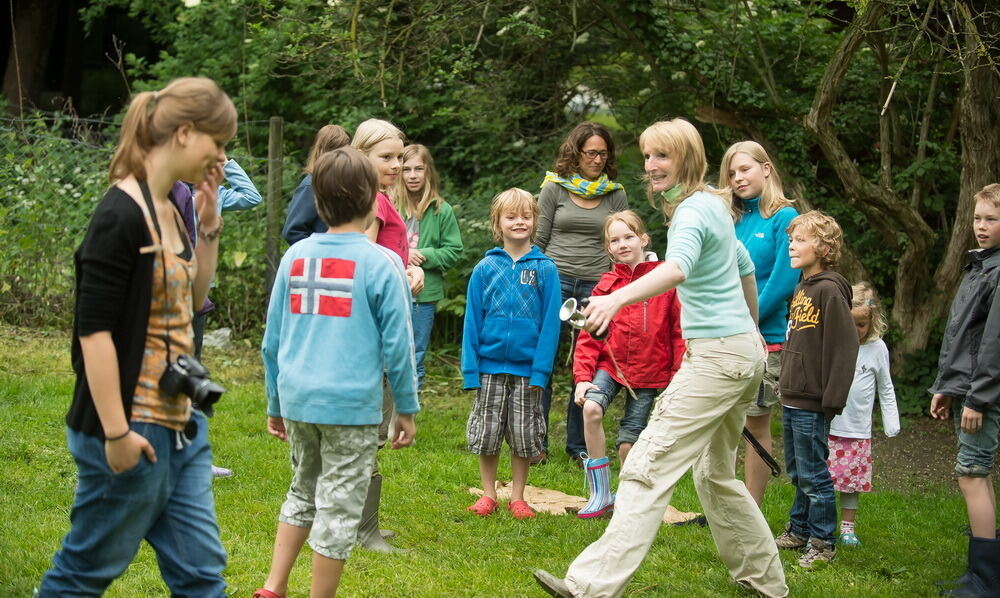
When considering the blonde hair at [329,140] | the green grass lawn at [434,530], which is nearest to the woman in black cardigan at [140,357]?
the green grass lawn at [434,530]

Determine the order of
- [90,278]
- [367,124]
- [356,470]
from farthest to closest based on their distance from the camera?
1. [367,124]
2. [356,470]
3. [90,278]

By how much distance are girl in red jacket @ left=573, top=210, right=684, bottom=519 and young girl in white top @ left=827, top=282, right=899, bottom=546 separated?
0.92 metres

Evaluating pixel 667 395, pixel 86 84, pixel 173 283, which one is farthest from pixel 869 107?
pixel 86 84

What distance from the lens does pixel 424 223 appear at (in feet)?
21.8

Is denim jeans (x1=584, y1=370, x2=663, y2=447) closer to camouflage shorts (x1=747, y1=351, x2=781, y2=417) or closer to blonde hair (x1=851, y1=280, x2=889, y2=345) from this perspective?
camouflage shorts (x1=747, y1=351, x2=781, y2=417)

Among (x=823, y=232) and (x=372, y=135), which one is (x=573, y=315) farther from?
(x=823, y=232)

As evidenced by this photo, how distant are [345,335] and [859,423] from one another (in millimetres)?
3148

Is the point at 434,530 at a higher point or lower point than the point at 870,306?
lower

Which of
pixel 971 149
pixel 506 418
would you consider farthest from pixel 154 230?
pixel 971 149

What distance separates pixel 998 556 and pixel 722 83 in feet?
17.6

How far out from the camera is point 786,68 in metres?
9.77

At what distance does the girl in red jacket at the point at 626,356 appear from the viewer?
5621 mm

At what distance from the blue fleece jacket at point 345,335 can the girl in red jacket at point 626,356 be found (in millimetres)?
2150

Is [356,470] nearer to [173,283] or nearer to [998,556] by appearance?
[173,283]
